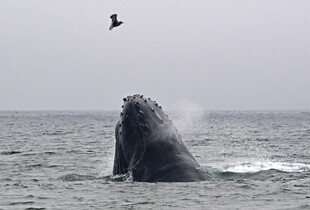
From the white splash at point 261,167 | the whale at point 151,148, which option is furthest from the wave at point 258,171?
A: the whale at point 151,148

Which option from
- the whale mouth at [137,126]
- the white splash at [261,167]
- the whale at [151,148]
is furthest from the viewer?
the white splash at [261,167]

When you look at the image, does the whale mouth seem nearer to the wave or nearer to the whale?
the whale

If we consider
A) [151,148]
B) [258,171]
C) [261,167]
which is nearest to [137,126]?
[151,148]

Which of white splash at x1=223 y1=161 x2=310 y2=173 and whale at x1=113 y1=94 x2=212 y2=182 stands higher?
whale at x1=113 y1=94 x2=212 y2=182

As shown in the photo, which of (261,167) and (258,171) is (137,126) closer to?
(258,171)

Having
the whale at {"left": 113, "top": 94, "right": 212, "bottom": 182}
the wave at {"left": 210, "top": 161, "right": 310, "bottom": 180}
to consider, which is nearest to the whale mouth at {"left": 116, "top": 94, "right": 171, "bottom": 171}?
the whale at {"left": 113, "top": 94, "right": 212, "bottom": 182}

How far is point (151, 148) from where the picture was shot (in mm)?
9891

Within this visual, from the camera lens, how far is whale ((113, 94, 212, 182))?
9844 mm

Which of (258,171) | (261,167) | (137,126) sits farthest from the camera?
(261,167)

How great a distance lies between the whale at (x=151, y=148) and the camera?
984cm

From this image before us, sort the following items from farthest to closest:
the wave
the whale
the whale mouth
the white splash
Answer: the white splash, the wave, the whale mouth, the whale

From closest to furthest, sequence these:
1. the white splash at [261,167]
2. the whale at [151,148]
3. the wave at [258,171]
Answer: the whale at [151,148], the wave at [258,171], the white splash at [261,167]

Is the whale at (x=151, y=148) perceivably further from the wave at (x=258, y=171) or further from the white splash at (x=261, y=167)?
the white splash at (x=261, y=167)

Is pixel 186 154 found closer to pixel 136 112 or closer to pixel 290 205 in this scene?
pixel 136 112
